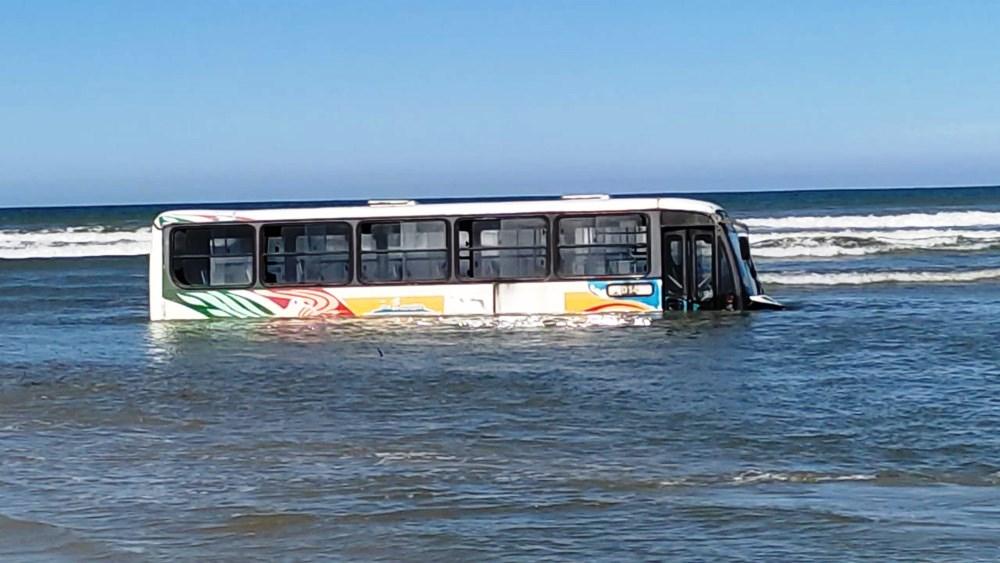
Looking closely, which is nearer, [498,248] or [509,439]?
[509,439]

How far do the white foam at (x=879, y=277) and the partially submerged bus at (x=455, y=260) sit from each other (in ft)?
30.8

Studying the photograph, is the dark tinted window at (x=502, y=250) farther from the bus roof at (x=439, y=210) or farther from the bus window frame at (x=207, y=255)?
the bus window frame at (x=207, y=255)

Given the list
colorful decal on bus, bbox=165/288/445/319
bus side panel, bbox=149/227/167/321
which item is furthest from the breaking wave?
bus side panel, bbox=149/227/167/321

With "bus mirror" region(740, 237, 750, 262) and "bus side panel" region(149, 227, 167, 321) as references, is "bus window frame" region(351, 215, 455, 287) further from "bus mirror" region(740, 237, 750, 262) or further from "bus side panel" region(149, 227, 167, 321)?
"bus mirror" region(740, 237, 750, 262)

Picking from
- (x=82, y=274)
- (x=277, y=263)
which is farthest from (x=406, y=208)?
(x=82, y=274)

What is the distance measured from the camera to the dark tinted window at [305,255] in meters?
19.9

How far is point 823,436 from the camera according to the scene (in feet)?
34.1

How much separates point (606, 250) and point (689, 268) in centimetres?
118

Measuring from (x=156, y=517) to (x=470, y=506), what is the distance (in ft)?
5.98

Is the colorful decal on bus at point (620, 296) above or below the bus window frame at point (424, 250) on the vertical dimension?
below

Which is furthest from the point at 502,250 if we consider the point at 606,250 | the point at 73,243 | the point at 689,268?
the point at 73,243

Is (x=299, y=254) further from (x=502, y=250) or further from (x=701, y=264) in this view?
(x=701, y=264)

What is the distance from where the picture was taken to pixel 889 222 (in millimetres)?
56438

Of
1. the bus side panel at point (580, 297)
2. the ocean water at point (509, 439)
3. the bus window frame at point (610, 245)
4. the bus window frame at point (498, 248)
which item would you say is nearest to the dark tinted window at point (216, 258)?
the ocean water at point (509, 439)
